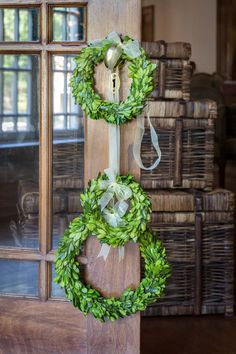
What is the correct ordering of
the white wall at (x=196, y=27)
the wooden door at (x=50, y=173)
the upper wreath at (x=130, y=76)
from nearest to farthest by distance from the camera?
the upper wreath at (x=130, y=76) → the wooden door at (x=50, y=173) → the white wall at (x=196, y=27)

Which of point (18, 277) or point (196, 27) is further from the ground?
point (196, 27)

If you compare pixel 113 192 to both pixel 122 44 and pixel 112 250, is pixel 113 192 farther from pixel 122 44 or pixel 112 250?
pixel 122 44

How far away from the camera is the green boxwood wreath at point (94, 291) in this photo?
1538 millimetres

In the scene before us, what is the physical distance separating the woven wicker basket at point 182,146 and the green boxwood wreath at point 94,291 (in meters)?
0.89

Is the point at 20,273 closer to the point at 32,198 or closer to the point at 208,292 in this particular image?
the point at 32,198

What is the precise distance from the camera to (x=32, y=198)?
1.63 meters

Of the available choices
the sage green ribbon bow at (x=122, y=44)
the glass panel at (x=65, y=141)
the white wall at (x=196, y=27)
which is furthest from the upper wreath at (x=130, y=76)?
the white wall at (x=196, y=27)

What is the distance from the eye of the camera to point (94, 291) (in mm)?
1560

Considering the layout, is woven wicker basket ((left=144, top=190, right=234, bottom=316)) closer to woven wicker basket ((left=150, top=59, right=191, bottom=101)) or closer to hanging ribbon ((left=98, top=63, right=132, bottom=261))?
woven wicker basket ((left=150, top=59, right=191, bottom=101))

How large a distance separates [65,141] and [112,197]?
230mm

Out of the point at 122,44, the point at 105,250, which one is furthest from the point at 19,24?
the point at 105,250

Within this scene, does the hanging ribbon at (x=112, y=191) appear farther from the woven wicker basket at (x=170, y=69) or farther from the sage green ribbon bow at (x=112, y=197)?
the woven wicker basket at (x=170, y=69)

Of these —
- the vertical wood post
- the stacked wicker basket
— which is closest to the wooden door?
the vertical wood post

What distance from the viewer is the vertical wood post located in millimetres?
1551
